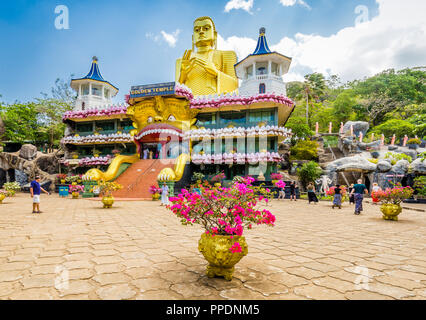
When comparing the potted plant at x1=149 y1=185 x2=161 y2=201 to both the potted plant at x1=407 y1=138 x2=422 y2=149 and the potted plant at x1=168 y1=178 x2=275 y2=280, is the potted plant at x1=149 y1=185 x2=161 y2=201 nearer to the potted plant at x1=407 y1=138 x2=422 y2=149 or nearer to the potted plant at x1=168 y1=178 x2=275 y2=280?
the potted plant at x1=168 y1=178 x2=275 y2=280

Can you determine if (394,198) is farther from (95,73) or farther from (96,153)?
(95,73)

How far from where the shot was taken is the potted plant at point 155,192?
14523 millimetres

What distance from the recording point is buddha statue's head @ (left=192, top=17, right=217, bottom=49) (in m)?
24.9

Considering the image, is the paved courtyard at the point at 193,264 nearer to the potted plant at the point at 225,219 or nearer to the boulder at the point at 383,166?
the potted plant at the point at 225,219

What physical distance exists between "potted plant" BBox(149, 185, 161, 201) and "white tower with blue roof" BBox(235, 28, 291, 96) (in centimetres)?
1125

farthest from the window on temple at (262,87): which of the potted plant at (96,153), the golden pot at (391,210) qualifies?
the potted plant at (96,153)

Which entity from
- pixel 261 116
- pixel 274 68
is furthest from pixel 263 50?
pixel 261 116

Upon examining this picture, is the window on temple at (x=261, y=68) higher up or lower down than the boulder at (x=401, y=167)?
higher up

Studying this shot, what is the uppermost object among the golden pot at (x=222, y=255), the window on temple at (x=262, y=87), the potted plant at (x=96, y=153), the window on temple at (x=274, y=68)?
→ the window on temple at (x=274, y=68)

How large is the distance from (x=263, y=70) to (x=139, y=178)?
45.9 feet

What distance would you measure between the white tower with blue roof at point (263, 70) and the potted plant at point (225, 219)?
1768 cm

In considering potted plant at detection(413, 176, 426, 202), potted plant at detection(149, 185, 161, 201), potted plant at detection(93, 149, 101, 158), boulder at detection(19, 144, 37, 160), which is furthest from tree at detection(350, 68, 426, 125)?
boulder at detection(19, 144, 37, 160)

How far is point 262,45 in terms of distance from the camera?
68.5ft
